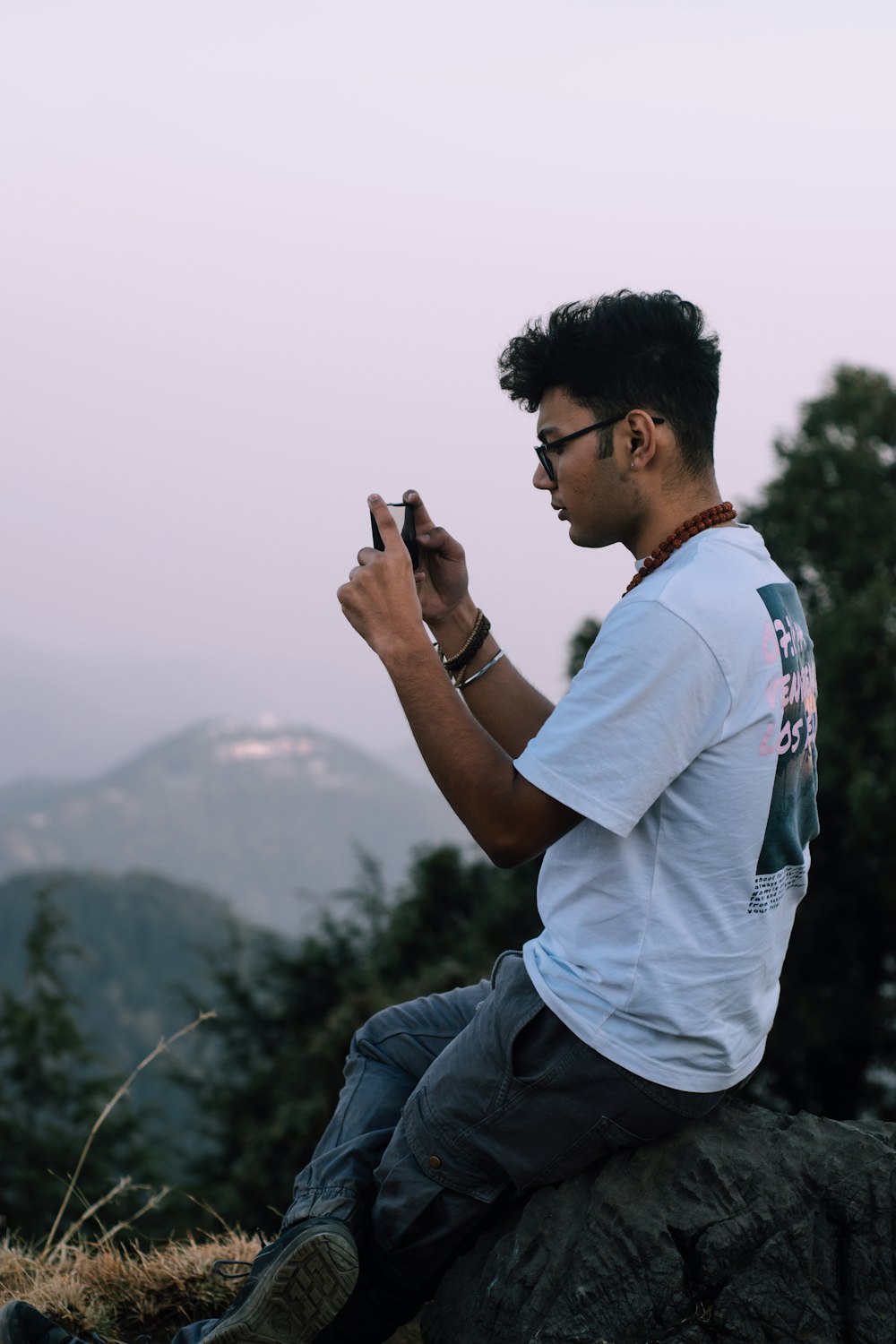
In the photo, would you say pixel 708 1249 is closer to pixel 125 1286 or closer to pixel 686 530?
pixel 686 530

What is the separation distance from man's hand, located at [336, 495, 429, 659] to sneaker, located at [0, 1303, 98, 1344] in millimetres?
1691

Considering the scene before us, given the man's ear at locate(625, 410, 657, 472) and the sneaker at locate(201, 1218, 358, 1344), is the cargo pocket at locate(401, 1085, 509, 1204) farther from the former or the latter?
the man's ear at locate(625, 410, 657, 472)

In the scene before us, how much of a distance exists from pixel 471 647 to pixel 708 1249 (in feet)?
4.98

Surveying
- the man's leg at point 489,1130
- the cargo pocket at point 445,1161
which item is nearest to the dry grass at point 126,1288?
the man's leg at point 489,1130

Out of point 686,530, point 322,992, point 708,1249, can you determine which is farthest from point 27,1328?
point 322,992

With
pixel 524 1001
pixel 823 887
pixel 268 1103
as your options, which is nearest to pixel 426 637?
pixel 524 1001

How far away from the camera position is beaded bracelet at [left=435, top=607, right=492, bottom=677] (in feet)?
11.0

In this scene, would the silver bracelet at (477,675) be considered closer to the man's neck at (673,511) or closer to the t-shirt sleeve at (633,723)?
the man's neck at (673,511)

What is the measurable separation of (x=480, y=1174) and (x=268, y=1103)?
21.0 metres

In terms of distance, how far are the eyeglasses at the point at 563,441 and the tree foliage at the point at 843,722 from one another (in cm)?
1110

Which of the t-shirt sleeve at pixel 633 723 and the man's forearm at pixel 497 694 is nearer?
the t-shirt sleeve at pixel 633 723

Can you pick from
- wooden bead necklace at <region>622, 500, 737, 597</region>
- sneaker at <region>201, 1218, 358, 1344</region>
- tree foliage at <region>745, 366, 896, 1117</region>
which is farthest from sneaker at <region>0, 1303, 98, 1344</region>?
→ tree foliage at <region>745, 366, 896, 1117</region>

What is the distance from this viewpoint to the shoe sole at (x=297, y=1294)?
2584 millimetres

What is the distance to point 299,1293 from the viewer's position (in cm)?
260
